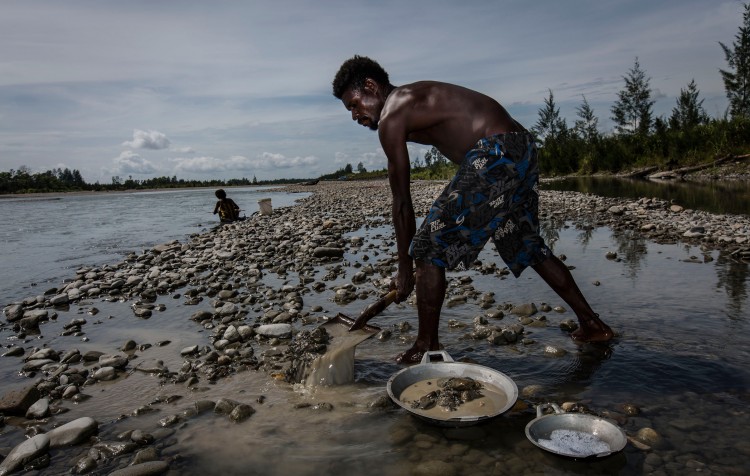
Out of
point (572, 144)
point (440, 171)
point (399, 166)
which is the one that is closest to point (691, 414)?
point (399, 166)

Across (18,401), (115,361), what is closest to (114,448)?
(18,401)

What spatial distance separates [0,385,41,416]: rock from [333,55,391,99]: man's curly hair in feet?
9.47

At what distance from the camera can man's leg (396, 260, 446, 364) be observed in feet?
9.86

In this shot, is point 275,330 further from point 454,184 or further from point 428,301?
point 454,184

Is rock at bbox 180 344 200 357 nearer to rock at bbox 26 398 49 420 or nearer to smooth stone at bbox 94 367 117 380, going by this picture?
smooth stone at bbox 94 367 117 380

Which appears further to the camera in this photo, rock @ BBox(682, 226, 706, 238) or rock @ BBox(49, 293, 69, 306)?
rock @ BBox(682, 226, 706, 238)

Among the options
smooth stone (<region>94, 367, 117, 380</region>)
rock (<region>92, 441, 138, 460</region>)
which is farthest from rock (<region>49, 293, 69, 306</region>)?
rock (<region>92, 441, 138, 460</region>)

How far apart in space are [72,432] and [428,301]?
214 cm

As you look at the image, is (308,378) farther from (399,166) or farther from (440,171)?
A: (440,171)

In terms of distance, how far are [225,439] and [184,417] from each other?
42 centimetres

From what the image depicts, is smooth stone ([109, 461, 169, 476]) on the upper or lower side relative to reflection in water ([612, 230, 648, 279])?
lower

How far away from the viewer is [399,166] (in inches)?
115

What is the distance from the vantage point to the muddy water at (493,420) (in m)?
2.07

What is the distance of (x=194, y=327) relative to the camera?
14.3 ft
